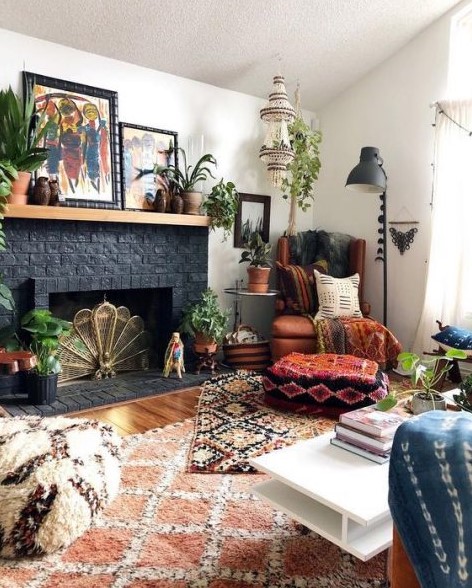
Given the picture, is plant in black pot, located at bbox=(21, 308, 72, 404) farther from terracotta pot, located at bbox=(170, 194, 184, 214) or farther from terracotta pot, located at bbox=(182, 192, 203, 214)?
terracotta pot, located at bbox=(182, 192, 203, 214)

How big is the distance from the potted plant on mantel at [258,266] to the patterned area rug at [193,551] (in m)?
2.20

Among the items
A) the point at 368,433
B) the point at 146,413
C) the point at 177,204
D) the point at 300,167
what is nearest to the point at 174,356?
the point at 146,413

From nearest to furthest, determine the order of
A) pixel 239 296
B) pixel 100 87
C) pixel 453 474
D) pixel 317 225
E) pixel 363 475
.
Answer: pixel 453 474
pixel 363 475
pixel 100 87
pixel 239 296
pixel 317 225

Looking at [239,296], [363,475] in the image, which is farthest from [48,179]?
[363,475]

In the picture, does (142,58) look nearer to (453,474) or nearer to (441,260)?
(441,260)

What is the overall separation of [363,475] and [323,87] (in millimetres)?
3867

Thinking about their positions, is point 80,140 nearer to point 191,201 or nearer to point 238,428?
point 191,201

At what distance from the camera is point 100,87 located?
358 cm

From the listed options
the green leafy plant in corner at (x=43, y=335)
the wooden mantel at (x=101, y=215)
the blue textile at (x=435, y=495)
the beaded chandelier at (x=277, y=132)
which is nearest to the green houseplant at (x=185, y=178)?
the wooden mantel at (x=101, y=215)

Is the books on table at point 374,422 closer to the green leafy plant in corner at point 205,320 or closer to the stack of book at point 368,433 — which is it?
the stack of book at point 368,433

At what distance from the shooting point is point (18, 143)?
2.98 m

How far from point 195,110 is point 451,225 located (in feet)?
7.29

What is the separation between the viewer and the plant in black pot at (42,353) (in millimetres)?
3080

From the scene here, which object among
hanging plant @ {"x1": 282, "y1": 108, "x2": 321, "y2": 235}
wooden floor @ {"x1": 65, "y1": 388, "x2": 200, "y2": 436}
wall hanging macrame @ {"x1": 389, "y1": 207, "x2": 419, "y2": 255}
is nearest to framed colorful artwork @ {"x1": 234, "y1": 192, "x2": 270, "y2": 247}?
hanging plant @ {"x1": 282, "y1": 108, "x2": 321, "y2": 235}
